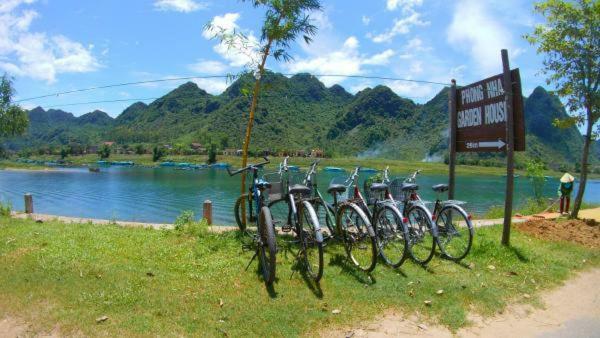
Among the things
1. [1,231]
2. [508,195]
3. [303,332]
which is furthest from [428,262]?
[1,231]

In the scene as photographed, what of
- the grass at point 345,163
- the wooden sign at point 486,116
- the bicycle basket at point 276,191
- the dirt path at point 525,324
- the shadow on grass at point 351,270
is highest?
the wooden sign at point 486,116

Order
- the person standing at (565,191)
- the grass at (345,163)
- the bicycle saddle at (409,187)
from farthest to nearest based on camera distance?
the grass at (345,163)
the person standing at (565,191)
the bicycle saddle at (409,187)

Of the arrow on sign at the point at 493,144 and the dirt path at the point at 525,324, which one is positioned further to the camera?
the arrow on sign at the point at 493,144

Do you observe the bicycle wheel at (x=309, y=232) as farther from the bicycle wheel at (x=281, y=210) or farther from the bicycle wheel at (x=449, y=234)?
the bicycle wheel at (x=449, y=234)

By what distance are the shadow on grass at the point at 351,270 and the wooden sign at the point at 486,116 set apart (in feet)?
11.6

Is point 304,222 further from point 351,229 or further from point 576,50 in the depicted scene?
point 576,50

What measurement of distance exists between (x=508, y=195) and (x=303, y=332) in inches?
201

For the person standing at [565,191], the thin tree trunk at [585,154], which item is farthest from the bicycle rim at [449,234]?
the person standing at [565,191]

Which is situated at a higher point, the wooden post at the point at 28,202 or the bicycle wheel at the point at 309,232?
the bicycle wheel at the point at 309,232

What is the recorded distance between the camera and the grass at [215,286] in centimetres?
416

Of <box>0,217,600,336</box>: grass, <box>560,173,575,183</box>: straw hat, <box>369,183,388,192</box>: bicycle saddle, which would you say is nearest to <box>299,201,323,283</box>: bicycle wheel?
<box>0,217,600,336</box>: grass

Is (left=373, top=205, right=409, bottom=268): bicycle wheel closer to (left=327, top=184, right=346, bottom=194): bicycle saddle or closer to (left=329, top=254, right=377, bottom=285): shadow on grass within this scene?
(left=329, top=254, right=377, bottom=285): shadow on grass

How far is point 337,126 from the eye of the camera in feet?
529

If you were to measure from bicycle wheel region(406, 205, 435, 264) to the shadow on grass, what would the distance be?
3.07 feet
